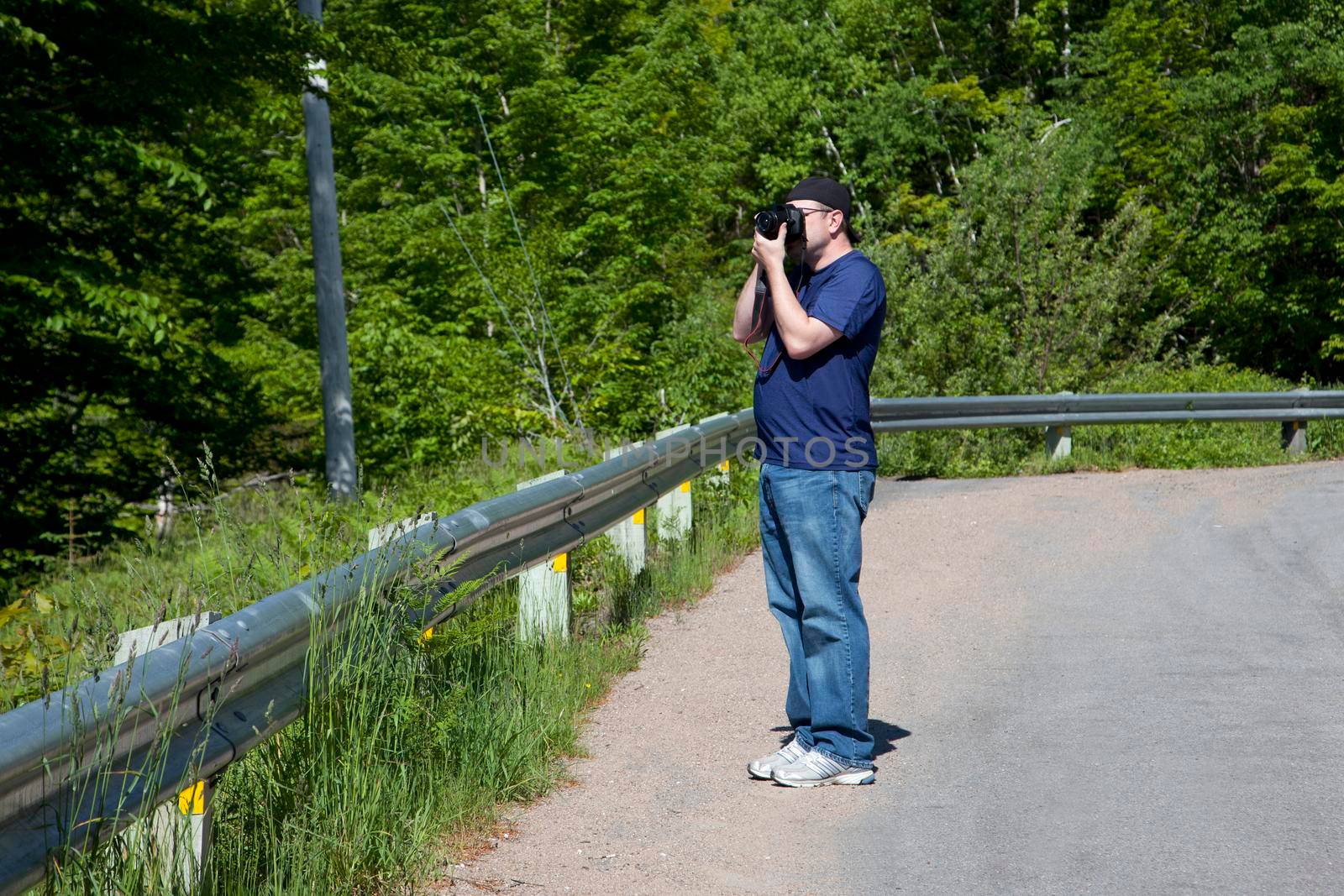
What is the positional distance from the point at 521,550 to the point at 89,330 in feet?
28.3

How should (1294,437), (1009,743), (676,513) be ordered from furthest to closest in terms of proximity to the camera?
1. (1294,437)
2. (676,513)
3. (1009,743)

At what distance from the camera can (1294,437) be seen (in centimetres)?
1505

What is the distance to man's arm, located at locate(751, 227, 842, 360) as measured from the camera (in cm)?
485

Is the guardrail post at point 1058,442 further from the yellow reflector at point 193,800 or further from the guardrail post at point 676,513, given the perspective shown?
the yellow reflector at point 193,800

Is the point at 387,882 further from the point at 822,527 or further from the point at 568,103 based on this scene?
the point at 568,103

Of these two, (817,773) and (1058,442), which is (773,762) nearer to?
(817,773)

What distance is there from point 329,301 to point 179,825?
428 inches

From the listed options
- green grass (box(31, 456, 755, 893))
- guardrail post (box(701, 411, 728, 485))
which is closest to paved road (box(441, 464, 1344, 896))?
green grass (box(31, 456, 755, 893))

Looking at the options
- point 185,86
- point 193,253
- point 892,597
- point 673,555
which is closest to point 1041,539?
point 892,597

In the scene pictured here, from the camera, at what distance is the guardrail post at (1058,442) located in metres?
14.2

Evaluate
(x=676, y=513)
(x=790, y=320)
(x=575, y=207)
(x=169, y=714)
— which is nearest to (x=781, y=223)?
(x=790, y=320)

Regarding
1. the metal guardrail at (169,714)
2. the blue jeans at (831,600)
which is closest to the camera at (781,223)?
the blue jeans at (831,600)

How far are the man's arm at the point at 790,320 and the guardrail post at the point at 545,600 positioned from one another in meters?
1.98

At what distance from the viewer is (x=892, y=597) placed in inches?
327
